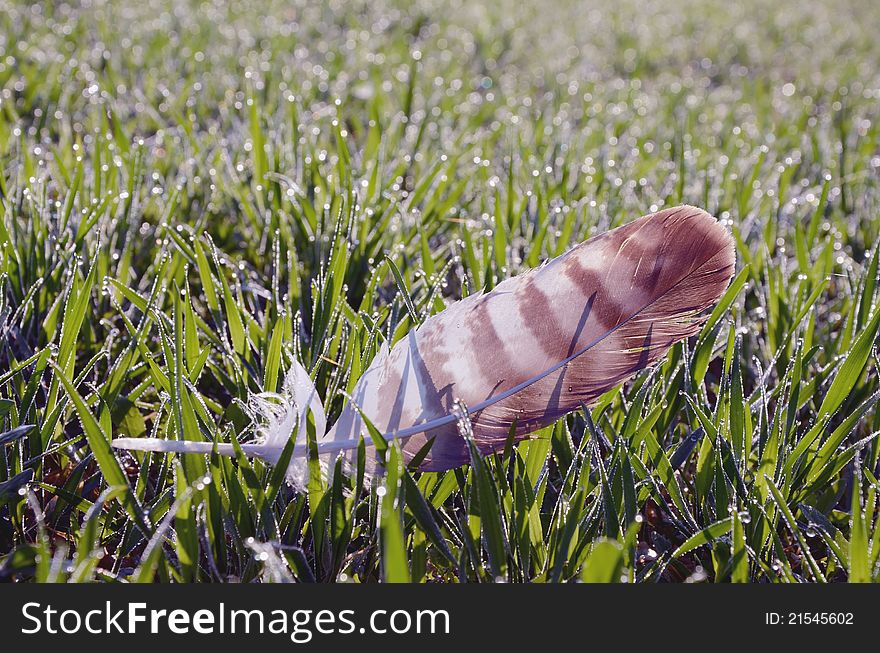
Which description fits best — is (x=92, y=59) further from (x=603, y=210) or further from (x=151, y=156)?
(x=603, y=210)

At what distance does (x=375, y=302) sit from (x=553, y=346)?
492mm

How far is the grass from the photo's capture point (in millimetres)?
815

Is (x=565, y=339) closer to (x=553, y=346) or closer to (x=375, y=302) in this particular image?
(x=553, y=346)

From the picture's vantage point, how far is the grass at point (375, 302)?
0.82 metres

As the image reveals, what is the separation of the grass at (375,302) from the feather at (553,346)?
0.18 ft

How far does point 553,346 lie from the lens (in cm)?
88

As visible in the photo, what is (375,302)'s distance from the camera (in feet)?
4.27

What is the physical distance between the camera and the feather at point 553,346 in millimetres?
856

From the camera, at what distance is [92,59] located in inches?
89.0

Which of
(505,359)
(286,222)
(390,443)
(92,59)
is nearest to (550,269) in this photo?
(505,359)

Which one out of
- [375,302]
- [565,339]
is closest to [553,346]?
[565,339]

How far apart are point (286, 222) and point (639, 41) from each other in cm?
258

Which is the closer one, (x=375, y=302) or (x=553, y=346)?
(x=553, y=346)

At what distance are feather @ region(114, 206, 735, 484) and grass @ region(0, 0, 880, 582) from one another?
5 centimetres
